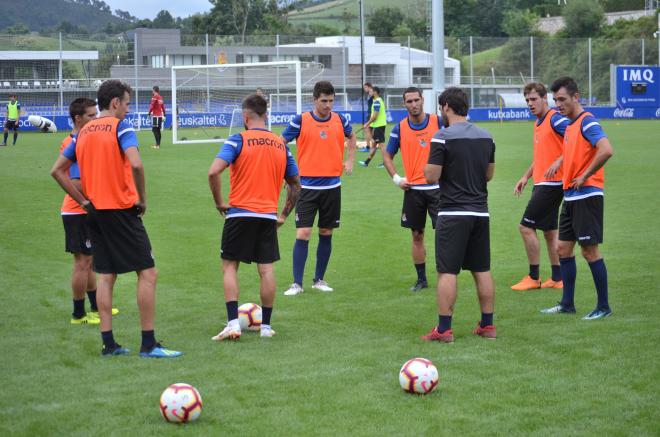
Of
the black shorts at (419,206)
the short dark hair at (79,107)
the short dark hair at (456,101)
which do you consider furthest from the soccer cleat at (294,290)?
the short dark hair at (456,101)

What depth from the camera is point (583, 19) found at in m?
83.8

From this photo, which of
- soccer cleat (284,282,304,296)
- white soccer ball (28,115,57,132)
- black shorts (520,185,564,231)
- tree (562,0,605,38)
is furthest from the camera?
tree (562,0,605,38)

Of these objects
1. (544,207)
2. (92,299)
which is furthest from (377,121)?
(92,299)

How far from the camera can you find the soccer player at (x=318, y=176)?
32.4ft

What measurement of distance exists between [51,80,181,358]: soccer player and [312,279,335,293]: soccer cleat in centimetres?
301

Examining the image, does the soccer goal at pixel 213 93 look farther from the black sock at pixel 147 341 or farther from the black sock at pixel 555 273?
the black sock at pixel 147 341

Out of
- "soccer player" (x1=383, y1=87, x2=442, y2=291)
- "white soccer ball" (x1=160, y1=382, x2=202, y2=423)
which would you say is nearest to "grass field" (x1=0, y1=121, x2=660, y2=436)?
"white soccer ball" (x1=160, y1=382, x2=202, y2=423)

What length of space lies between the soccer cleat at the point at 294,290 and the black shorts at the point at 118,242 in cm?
280

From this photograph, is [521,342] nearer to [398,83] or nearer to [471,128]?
[471,128]

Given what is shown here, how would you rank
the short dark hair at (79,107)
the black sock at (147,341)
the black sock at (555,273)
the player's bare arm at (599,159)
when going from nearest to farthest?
the black sock at (147,341)
the player's bare arm at (599,159)
the short dark hair at (79,107)
the black sock at (555,273)

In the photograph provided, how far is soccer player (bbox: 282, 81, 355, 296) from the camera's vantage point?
32.4ft

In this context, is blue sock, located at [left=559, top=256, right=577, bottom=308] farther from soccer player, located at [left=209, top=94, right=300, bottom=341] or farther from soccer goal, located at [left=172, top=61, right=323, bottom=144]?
soccer goal, located at [left=172, top=61, right=323, bottom=144]

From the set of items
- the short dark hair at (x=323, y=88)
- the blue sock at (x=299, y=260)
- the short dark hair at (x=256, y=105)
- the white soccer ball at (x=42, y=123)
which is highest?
the white soccer ball at (x=42, y=123)

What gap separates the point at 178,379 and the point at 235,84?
35540 mm
